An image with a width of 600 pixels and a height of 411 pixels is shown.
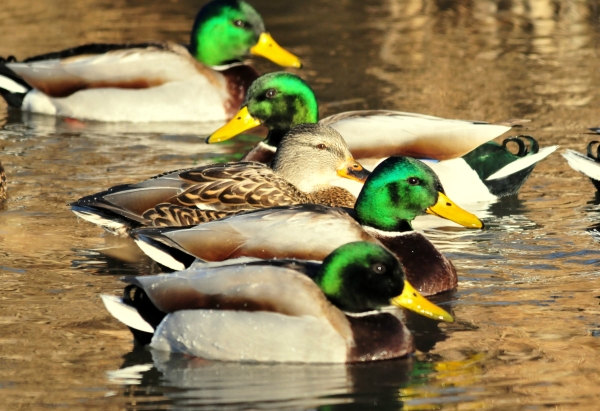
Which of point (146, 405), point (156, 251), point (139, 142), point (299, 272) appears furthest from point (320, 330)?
point (139, 142)

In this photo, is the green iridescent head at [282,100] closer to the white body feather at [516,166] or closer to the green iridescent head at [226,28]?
the white body feather at [516,166]

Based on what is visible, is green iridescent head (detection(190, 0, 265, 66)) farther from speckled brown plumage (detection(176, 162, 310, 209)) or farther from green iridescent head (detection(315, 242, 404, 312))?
green iridescent head (detection(315, 242, 404, 312))

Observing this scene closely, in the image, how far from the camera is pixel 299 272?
20.6ft

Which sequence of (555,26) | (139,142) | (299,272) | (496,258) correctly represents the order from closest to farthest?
(299,272) < (496,258) < (139,142) < (555,26)

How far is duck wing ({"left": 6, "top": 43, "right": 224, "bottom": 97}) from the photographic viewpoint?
1266 cm

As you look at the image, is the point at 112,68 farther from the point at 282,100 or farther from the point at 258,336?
the point at 258,336

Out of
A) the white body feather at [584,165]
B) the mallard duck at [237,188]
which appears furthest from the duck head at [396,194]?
the white body feather at [584,165]

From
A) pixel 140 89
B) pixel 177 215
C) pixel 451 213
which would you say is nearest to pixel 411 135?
pixel 451 213

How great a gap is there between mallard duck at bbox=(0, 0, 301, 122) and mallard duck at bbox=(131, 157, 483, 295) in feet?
17.3

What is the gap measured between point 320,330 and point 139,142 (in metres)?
6.08

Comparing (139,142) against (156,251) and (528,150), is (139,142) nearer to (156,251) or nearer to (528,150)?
(528,150)

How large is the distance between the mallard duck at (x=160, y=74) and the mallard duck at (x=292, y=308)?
21.4 ft

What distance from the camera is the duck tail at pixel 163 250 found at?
23.1 ft

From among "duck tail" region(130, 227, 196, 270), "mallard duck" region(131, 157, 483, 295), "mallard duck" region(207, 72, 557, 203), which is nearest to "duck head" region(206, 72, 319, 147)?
"mallard duck" region(207, 72, 557, 203)
